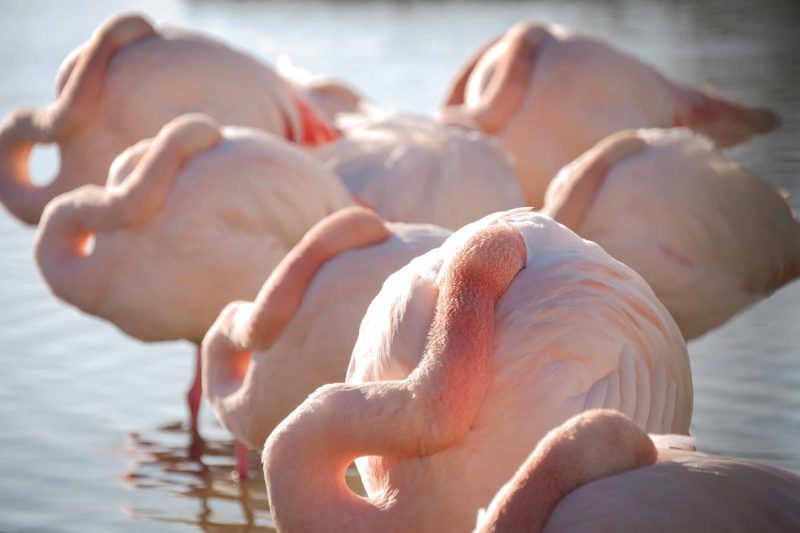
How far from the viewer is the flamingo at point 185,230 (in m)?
4.46

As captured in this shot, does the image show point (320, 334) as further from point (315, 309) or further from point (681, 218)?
point (681, 218)

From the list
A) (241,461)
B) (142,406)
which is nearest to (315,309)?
(241,461)

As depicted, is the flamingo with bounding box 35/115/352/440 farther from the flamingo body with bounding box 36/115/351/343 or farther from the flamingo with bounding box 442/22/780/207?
Answer: the flamingo with bounding box 442/22/780/207

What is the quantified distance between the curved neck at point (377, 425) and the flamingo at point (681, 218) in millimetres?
1836

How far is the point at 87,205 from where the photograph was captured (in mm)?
4555

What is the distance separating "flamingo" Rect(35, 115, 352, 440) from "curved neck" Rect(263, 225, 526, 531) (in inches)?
75.9

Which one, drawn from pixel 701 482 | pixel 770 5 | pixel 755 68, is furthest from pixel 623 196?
pixel 770 5

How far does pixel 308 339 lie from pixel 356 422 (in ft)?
3.55

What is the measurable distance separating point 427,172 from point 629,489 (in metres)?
3.04

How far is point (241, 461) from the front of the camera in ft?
13.3

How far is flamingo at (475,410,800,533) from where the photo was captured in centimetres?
183

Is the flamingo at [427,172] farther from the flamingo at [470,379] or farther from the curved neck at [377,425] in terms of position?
the curved neck at [377,425]

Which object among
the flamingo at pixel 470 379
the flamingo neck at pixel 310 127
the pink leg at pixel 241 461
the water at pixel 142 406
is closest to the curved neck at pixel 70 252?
the water at pixel 142 406

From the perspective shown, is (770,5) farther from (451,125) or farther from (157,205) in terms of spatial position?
(157,205)
